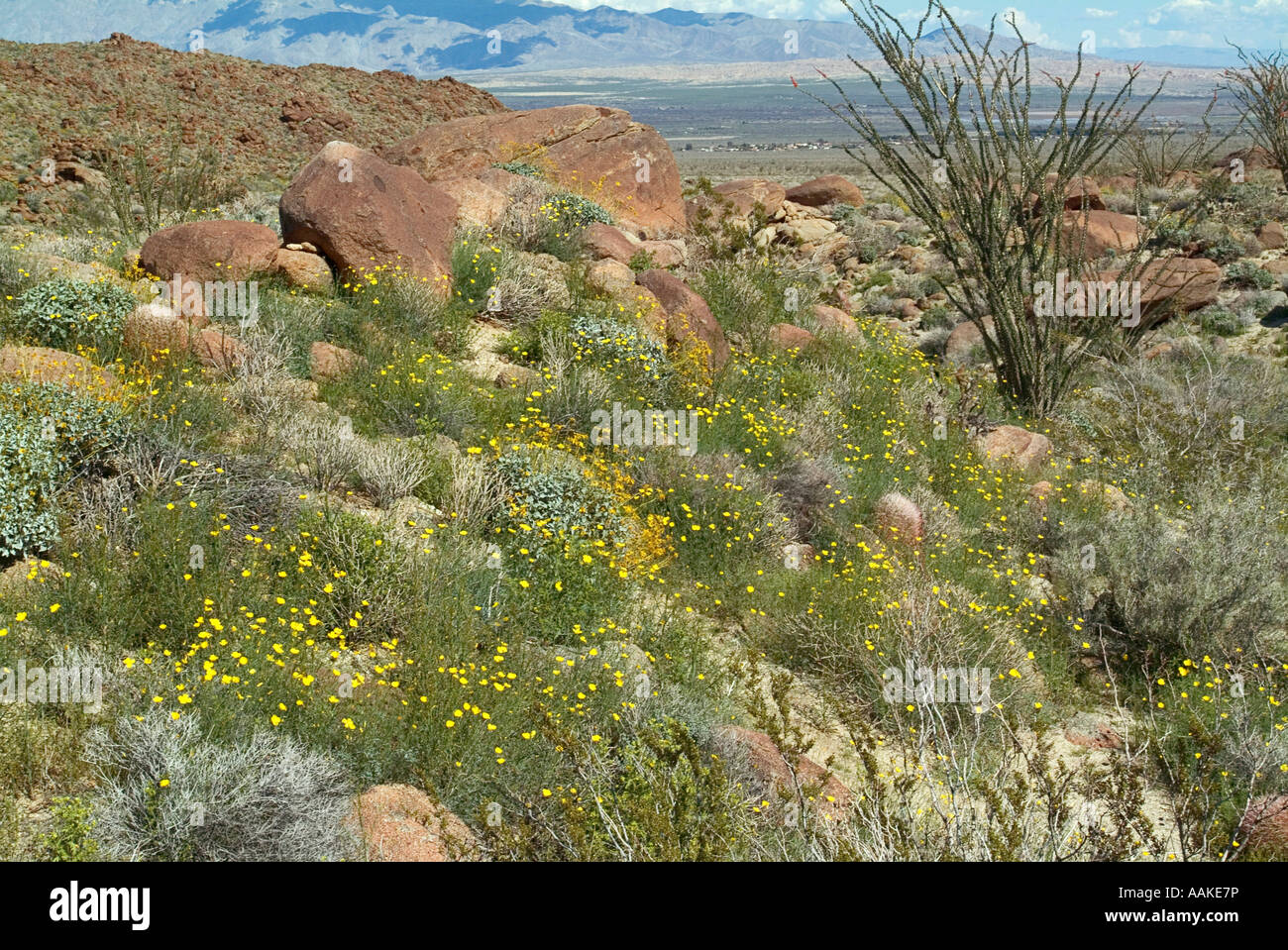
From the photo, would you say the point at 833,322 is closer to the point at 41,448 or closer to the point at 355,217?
the point at 355,217

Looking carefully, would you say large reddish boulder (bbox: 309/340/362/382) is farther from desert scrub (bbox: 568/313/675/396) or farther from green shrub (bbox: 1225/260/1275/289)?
green shrub (bbox: 1225/260/1275/289)

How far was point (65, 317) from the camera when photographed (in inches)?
269

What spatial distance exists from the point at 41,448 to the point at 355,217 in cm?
429

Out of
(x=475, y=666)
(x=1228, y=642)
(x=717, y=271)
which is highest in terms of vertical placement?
(x=717, y=271)

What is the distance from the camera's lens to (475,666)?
15.3ft

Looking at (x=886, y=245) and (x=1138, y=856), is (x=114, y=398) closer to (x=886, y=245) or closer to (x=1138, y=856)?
(x=1138, y=856)

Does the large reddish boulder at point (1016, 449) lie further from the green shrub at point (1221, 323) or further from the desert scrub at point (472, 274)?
the green shrub at point (1221, 323)

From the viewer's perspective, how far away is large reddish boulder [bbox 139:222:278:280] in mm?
8336

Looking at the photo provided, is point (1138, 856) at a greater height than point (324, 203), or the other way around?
point (324, 203)
